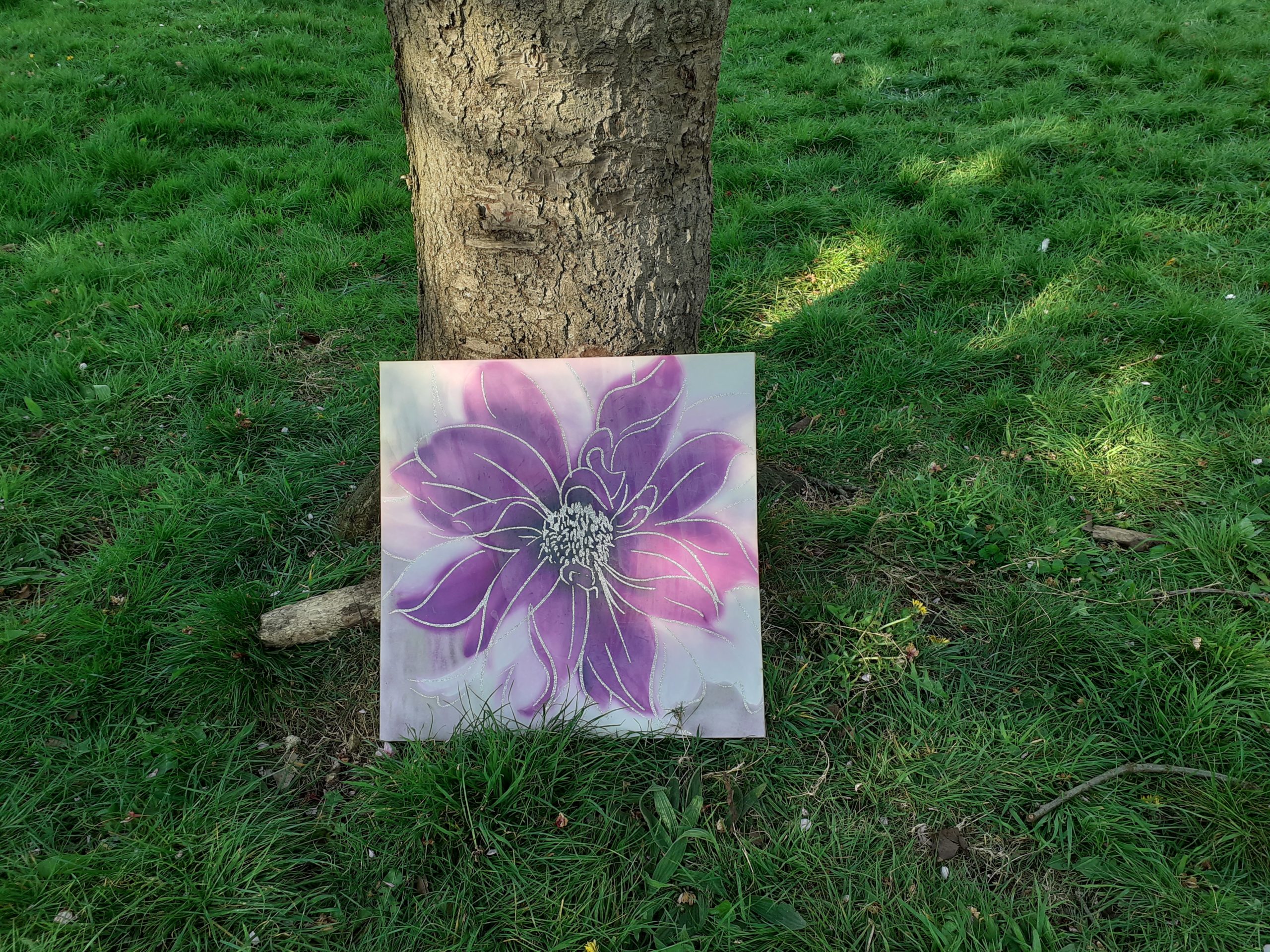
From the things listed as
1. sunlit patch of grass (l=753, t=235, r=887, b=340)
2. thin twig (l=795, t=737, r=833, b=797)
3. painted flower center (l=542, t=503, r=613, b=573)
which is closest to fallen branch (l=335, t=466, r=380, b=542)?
painted flower center (l=542, t=503, r=613, b=573)

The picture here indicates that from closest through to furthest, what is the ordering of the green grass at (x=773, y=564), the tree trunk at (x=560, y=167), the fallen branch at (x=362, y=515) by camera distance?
the green grass at (x=773, y=564)
the tree trunk at (x=560, y=167)
the fallen branch at (x=362, y=515)

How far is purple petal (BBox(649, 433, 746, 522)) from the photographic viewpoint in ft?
5.38

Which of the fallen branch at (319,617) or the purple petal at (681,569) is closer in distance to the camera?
the purple petal at (681,569)

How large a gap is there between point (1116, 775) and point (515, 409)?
1.47 meters

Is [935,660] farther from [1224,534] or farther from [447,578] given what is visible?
[447,578]

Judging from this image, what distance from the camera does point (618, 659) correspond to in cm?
160

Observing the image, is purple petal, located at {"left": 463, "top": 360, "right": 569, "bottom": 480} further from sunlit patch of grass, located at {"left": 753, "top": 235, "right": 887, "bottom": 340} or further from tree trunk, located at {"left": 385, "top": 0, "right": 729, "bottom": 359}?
sunlit patch of grass, located at {"left": 753, "top": 235, "right": 887, "bottom": 340}

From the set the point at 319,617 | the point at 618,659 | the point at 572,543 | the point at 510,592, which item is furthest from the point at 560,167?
the point at 319,617

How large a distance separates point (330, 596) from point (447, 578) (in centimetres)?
39

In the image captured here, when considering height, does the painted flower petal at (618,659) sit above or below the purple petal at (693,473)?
below

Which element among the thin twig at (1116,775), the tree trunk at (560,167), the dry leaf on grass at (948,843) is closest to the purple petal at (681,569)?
the tree trunk at (560,167)

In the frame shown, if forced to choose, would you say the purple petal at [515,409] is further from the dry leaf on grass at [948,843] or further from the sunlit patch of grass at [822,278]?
the sunlit patch of grass at [822,278]

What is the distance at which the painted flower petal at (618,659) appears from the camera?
5.20ft

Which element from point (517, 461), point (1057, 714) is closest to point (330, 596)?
point (517, 461)
